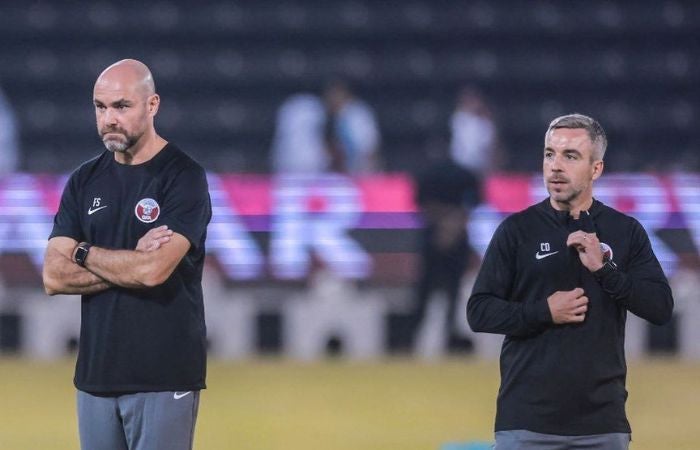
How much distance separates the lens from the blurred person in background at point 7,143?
15.2m

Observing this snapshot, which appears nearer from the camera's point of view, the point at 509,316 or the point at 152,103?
the point at 509,316

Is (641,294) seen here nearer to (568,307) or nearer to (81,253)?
(568,307)

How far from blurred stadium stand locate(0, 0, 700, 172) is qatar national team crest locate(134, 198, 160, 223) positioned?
11533 millimetres

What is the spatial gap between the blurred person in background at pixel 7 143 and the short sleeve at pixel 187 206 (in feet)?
33.1

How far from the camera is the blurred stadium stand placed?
16.9 meters

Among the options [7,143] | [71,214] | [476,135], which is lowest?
[71,214]

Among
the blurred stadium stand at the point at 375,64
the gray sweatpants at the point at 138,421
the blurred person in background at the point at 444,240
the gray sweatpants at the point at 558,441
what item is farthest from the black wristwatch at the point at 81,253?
the blurred stadium stand at the point at 375,64

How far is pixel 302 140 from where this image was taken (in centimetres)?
1496

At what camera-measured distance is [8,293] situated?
12586 mm

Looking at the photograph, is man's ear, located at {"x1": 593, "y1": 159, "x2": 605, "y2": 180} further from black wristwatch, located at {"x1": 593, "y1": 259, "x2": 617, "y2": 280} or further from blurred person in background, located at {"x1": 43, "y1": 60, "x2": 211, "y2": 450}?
blurred person in background, located at {"x1": 43, "y1": 60, "x2": 211, "y2": 450}

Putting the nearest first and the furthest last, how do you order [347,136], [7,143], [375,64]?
[347,136], [7,143], [375,64]

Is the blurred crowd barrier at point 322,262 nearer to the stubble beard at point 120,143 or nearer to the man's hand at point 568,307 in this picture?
the stubble beard at point 120,143

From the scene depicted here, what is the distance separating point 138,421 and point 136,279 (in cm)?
51

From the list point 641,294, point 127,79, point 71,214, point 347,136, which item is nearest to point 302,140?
point 347,136
